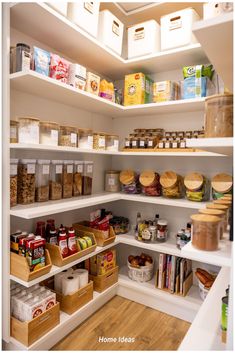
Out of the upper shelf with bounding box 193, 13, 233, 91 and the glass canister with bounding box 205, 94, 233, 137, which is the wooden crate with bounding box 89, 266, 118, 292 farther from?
the upper shelf with bounding box 193, 13, 233, 91

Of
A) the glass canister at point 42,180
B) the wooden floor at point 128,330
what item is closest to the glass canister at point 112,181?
the glass canister at point 42,180

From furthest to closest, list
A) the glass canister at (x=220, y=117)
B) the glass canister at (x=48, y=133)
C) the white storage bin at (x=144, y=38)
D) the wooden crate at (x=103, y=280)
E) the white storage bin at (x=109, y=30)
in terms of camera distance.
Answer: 1. the wooden crate at (x=103, y=280)
2. the white storage bin at (x=144, y=38)
3. the white storage bin at (x=109, y=30)
4. the glass canister at (x=48, y=133)
5. the glass canister at (x=220, y=117)

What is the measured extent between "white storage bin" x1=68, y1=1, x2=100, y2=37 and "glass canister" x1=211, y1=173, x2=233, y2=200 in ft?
4.59

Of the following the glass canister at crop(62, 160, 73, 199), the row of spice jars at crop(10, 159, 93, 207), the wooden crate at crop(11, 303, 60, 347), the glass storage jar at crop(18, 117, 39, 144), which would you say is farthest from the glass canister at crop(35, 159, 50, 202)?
the wooden crate at crop(11, 303, 60, 347)

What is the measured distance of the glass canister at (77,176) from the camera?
195 centimetres

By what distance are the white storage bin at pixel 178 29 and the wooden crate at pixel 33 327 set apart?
6.75ft

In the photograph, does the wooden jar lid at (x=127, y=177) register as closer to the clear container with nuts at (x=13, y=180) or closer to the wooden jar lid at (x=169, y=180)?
the wooden jar lid at (x=169, y=180)

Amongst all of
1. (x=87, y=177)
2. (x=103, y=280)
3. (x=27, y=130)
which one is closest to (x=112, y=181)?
(x=87, y=177)

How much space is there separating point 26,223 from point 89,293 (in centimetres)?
74

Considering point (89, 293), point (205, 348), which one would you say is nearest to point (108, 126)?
point (89, 293)

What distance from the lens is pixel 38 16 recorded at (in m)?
1.44

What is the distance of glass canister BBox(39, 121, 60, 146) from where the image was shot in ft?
5.05

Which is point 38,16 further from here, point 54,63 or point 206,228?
point 206,228

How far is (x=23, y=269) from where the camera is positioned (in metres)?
1.39
